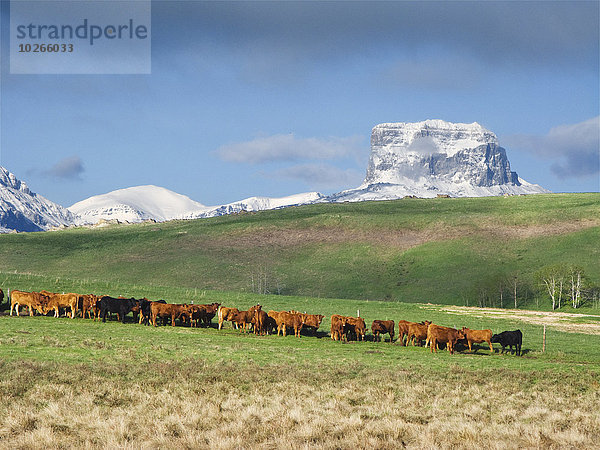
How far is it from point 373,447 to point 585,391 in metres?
12.2

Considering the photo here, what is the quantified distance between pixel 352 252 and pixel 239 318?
3667 inches

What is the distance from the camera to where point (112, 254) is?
134 m

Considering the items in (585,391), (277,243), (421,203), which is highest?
(421,203)

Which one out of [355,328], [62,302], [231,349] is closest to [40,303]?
[62,302]

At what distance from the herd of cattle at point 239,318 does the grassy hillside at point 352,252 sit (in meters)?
51.6

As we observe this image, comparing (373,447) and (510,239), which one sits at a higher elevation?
(510,239)

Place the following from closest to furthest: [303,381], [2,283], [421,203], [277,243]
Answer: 1. [303,381]
2. [2,283]
3. [277,243]
4. [421,203]

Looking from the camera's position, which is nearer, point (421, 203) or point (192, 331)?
point (192, 331)

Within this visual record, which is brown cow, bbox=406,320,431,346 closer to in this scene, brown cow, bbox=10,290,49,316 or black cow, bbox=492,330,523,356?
black cow, bbox=492,330,523,356

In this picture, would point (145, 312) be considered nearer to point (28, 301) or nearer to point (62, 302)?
point (62, 302)

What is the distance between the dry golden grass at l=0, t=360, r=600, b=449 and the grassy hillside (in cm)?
7183

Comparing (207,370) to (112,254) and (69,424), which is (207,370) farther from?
(112,254)

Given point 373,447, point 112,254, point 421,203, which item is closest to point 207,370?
point 373,447

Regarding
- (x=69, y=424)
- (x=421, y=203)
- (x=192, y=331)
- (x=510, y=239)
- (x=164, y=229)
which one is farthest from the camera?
(x=421, y=203)
